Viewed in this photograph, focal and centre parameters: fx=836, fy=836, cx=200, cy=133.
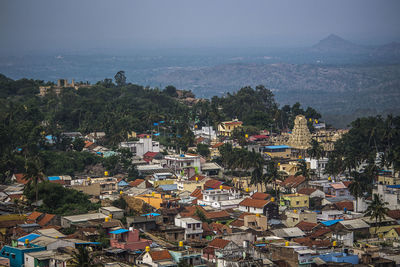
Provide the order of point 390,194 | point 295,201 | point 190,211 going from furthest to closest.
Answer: point 295,201
point 390,194
point 190,211

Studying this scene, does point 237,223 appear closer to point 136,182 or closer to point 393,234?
point 393,234

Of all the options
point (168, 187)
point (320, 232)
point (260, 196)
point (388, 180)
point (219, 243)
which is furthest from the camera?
point (388, 180)

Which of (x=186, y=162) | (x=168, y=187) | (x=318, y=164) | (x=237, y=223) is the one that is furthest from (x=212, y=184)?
(x=318, y=164)

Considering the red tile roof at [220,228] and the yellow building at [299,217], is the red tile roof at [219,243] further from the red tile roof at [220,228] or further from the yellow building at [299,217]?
the yellow building at [299,217]

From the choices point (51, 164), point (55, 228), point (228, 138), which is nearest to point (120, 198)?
point (55, 228)

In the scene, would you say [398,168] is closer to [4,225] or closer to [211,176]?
[211,176]

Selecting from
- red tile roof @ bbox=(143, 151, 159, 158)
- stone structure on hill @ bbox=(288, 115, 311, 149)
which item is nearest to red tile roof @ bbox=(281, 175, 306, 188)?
red tile roof @ bbox=(143, 151, 159, 158)
